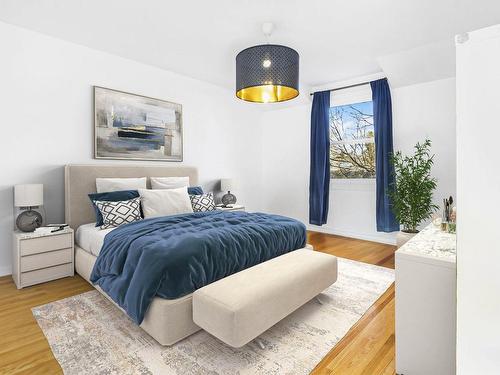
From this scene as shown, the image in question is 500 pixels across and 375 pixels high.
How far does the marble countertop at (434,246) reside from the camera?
1.32 m

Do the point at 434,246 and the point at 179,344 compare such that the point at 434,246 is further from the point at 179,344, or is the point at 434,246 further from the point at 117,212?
the point at 117,212

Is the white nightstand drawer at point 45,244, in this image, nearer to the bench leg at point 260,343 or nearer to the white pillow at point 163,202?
the white pillow at point 163,202

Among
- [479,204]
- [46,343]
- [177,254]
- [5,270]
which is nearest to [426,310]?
[479,204]

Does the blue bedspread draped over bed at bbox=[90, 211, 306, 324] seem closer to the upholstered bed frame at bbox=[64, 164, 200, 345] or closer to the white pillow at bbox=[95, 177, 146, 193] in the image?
the upholstered bed frame at bbox=[64, 164, 200, 345]

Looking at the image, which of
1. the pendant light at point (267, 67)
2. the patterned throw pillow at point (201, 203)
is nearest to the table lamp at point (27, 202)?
the patterned throw pillow at point (201, 203)

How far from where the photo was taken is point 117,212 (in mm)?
2811

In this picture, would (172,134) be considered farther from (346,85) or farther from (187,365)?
(187,365)

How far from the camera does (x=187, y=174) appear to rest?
4.13 m

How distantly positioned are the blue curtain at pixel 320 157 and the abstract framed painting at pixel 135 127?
2.34 metres

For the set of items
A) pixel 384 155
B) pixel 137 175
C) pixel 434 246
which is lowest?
pixel 434 246

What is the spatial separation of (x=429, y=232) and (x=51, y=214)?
12.1ft

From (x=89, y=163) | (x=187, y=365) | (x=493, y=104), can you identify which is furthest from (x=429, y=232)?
(x=89, y=163)

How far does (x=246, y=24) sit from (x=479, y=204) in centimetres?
270

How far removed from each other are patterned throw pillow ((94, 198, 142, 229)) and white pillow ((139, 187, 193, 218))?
0.14 metres
